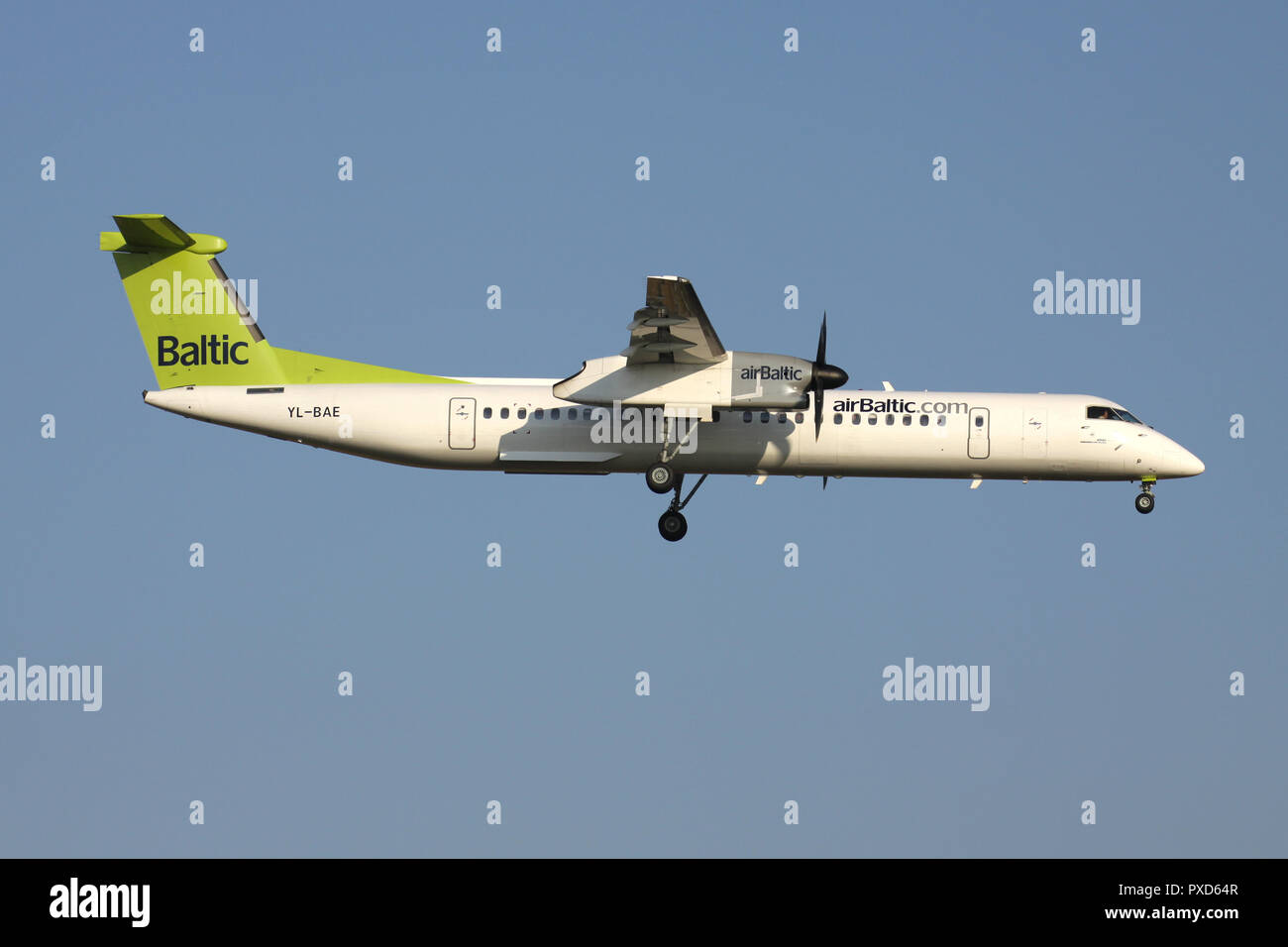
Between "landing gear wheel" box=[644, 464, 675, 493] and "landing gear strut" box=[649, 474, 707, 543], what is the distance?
290 mm

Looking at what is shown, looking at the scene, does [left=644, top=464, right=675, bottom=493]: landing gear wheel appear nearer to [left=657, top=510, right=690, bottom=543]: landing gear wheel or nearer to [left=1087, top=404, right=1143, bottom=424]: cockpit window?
[left=657, top=510, right=690, bottom=543]: landing gear wheel

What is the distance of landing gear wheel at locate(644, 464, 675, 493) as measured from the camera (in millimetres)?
33344

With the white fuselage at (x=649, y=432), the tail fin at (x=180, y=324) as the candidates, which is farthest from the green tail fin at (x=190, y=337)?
the white fuselage at (x=649, y=432)

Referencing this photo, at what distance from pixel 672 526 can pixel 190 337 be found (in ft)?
36.5

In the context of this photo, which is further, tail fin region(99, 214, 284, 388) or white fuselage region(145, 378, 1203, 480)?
tail fin region(99, 214, 284, 388)

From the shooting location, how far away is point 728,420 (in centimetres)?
3328

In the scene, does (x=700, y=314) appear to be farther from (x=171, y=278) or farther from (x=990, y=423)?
(x=171, y=278)

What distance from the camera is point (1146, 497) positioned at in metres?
34.3

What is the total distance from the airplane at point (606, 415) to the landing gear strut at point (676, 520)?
0.10 ft

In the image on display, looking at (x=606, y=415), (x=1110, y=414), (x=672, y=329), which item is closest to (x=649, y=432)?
(x=606, y=415)

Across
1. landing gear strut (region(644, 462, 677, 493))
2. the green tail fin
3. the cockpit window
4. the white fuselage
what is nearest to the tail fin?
the green tail fin
